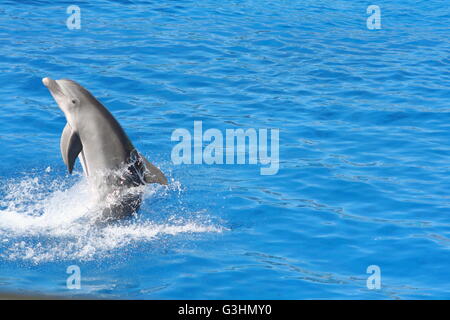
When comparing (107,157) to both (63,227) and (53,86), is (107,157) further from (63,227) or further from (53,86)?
(53,86)

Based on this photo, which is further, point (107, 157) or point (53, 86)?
point (53, 86)

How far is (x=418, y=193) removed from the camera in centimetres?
963

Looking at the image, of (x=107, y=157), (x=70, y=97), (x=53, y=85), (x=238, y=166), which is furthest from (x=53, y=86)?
(x=238, y=166)

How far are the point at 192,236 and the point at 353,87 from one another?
6565 millimetres

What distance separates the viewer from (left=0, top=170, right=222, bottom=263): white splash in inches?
310

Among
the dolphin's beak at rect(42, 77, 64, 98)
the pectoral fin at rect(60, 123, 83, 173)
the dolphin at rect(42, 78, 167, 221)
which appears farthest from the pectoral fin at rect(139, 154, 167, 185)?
the dolphin's beak at rect(42, 77, 64, 98)

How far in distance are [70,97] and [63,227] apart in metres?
1.41

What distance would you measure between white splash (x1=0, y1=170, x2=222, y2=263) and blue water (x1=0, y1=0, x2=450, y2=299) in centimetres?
2

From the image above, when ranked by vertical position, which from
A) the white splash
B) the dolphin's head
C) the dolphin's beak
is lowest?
the white splash

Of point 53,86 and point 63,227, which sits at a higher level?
point 53,86

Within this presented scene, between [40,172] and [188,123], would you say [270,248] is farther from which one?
[188,123]

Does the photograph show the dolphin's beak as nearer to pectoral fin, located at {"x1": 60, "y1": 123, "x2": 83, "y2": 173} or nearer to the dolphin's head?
the dolphin's head

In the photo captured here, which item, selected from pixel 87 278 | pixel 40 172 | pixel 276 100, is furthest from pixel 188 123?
pixel 87 278

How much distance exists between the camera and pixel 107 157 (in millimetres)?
8234
